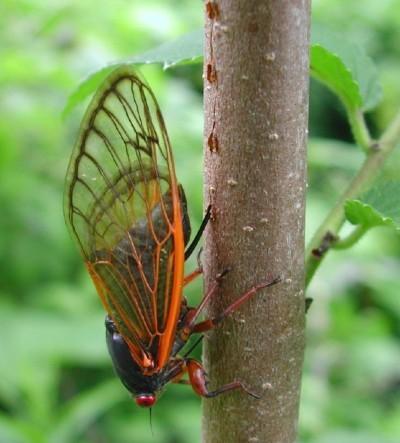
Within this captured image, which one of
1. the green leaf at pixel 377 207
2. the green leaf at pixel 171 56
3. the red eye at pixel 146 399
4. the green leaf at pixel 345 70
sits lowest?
the red eye at pixel 146 399

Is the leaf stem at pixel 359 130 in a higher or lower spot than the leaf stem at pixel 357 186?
higher

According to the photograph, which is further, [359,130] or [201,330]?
[359,130]

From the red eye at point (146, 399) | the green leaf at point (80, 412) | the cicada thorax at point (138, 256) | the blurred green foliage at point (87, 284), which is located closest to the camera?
the cicada thorax at point (138, 256)

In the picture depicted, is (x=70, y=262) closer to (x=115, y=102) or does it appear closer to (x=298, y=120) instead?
(x=115, y=102)

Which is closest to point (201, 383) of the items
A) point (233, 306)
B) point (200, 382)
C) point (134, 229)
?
point (200, 382)

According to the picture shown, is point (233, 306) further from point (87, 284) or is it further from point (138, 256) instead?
point (87, 284)

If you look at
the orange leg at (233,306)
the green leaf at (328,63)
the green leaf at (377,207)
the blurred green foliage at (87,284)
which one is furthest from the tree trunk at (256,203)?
the blurred green foliage at (87,284)

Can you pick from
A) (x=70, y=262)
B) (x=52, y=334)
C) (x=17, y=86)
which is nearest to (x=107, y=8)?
(x=17, y=86)

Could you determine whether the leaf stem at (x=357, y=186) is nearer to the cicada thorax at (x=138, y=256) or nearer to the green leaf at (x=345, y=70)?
the green leaf at (x=345, y=70)
